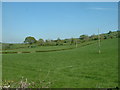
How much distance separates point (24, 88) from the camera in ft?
7.72

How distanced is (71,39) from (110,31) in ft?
28.4

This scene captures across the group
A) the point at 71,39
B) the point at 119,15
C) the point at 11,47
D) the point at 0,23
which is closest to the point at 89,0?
the point at 0,23

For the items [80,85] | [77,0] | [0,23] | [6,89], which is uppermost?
[77,0]

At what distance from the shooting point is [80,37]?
43.4 metres

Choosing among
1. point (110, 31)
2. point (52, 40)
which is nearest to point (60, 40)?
point (52, 40)

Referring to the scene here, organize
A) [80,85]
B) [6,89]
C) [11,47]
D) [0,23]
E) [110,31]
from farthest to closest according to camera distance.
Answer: [110,31] < [11,47] < [80,85] < [0,23] < [6,89]

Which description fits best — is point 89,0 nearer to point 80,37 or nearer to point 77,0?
point 77,0

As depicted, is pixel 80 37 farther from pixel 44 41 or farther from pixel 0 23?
pixel 0 23

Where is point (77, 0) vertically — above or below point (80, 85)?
above

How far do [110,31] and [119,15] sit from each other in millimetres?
35367

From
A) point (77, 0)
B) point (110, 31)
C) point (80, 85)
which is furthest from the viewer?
point (110, 31)

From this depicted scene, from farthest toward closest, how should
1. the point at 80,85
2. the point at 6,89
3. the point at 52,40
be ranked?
the point at 52,40, the point at 80,85, the point at 6,89

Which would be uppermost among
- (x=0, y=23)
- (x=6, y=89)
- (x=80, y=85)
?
(x=0, y=23)

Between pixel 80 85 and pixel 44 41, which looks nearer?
pixel 80 85
